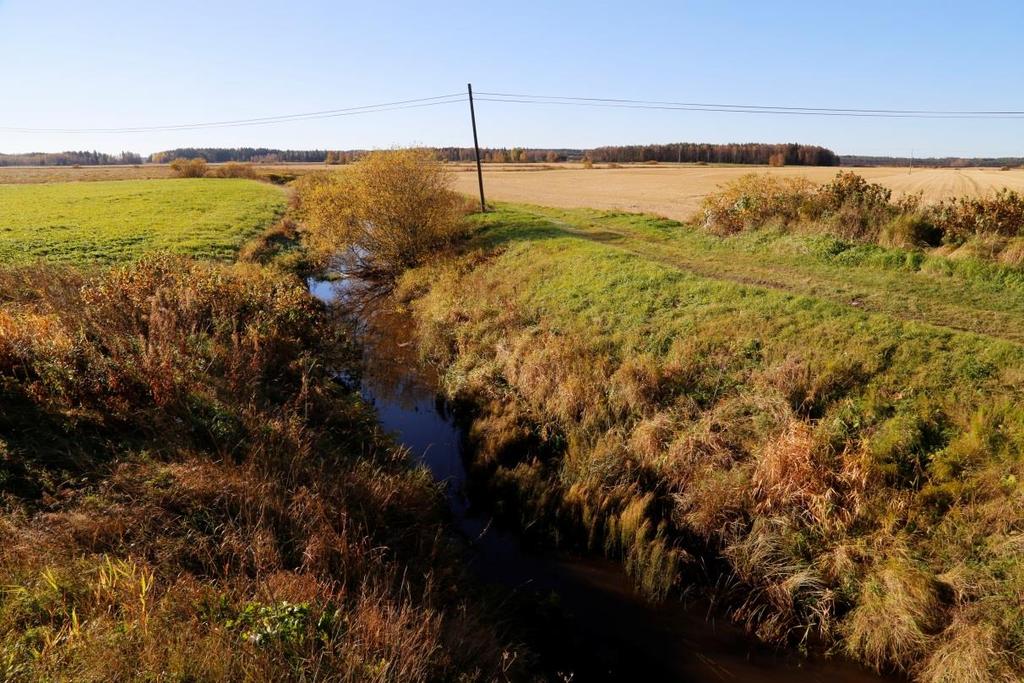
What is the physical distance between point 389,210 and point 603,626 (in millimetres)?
17779

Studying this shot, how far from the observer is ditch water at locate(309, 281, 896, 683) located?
5.68m

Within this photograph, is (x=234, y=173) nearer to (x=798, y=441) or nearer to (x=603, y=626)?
(x=798, y=441)

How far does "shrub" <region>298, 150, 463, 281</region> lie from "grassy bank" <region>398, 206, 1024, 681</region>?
942 centimetres

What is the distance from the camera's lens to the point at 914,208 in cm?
1521

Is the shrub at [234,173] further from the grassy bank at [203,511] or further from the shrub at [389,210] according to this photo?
the grassy bank at [203,511]

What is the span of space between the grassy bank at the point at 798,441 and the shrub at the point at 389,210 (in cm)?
942

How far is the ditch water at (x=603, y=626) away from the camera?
5.68 m

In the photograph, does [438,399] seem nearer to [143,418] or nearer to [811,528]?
[143,418]

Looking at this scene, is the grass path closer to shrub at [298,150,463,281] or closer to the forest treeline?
shrub at [298,150,463,281]

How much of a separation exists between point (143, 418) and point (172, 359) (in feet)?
5.34

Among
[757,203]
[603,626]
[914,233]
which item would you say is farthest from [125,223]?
[914,233]

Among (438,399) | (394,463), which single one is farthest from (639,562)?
(438,399)

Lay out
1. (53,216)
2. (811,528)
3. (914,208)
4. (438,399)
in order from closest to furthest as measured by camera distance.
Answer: (811,528) < (438,399) < (914,208) < (53,216)

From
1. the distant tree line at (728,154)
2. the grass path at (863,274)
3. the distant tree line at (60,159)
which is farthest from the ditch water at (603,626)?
the distant tree line at (60,159)
